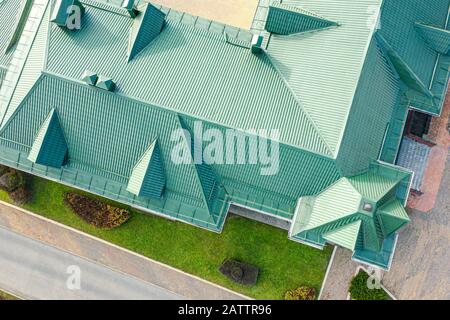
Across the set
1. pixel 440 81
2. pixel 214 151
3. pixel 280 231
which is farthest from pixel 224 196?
pixel 440 81

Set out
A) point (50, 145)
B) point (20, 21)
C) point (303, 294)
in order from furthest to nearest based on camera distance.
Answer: point (303, 294)
point (20, 21)
point (50, 145)

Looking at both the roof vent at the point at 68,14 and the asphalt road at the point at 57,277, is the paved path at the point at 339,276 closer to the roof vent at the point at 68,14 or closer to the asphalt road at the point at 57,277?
the asphalt road at the point at 57,277

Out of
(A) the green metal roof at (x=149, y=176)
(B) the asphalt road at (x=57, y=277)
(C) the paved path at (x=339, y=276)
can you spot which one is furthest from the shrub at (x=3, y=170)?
(C) the paved path at (x=339, y=276)

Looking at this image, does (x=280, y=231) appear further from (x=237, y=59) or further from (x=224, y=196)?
(x=237, y=59)

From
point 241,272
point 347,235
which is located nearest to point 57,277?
point 241,272

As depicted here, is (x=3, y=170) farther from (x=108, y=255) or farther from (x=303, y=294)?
(x=303, y=294)

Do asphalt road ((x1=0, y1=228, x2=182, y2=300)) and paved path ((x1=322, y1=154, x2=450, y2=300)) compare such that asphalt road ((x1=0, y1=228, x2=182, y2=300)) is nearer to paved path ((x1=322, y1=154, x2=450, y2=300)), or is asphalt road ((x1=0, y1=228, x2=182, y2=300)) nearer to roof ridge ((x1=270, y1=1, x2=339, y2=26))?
paved path ((x1=322, y1=154, x2=450, y2=300))
